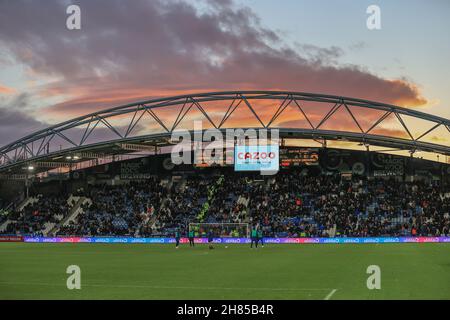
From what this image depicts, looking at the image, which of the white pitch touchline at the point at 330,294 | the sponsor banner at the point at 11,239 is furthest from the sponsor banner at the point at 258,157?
the white pitch touchline at the point at 330,294

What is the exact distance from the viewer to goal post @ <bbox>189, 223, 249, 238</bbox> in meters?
65.1

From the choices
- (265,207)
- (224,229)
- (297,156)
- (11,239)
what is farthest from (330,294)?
(11,239)

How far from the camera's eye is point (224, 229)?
6544 cm

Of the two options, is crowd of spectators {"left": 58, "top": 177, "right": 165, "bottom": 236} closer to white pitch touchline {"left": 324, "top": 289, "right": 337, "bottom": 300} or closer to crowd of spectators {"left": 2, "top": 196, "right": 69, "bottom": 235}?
crowd of spectators {"left": 2, "top": 196, "right": 69, "bottom": 235}

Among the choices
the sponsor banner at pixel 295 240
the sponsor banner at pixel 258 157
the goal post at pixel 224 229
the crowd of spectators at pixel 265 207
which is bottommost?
the sponsor banner at pixel 295 240

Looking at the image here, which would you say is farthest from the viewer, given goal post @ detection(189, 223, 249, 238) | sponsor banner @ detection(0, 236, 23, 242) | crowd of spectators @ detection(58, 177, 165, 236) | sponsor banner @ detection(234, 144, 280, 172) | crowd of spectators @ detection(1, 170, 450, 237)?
crowd of spectators @ detection(58, 177, 165, 236)

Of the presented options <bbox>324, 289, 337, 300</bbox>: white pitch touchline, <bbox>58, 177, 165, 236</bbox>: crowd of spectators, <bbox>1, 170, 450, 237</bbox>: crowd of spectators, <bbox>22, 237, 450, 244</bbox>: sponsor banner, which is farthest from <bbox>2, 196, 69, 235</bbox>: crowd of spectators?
<bbox>324, 289, 337, 300</bbox>: white pitch touchline

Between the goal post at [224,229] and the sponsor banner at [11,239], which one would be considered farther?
the sponsor banner at [11,239]

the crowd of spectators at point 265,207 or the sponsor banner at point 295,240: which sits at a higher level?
the crowd of spectators at point 265,207

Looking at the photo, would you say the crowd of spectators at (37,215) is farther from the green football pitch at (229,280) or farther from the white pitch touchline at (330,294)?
the white pitch touchline at (330,294)

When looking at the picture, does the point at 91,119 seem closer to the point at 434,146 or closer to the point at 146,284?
the point at 434,146

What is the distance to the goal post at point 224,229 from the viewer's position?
65125 mm

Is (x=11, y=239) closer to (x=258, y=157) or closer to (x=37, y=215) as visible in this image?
(x=37, y=215)
